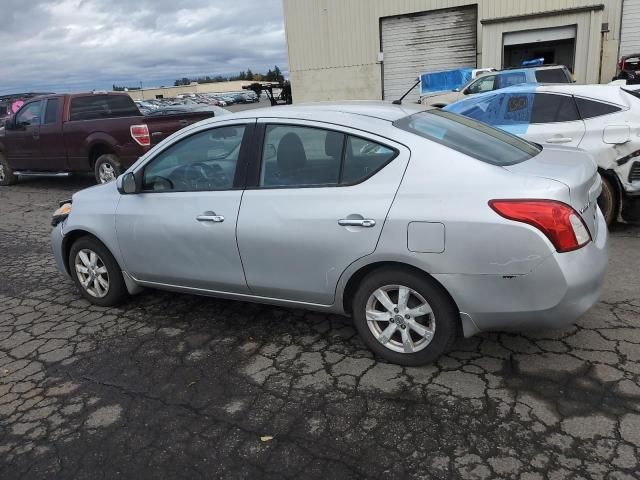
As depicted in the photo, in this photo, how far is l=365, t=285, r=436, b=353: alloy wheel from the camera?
3.27 metres

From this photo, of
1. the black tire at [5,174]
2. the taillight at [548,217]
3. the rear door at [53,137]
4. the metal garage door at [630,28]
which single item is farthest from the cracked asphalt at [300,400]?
the metal garage door at [630,28]

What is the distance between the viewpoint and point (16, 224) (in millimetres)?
8594

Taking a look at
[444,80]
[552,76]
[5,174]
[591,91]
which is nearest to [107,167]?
[5,174]

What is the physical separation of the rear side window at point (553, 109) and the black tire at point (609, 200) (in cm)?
83

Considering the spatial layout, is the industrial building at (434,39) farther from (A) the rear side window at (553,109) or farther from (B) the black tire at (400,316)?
(B) the black tire at (400,316)

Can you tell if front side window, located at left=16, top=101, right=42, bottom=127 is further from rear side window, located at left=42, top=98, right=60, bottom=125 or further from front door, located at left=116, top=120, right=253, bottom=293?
front door, located at left=116, top=120, right=253, bottom=293

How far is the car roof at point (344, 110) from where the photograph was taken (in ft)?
11.8

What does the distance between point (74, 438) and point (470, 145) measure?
2.84m

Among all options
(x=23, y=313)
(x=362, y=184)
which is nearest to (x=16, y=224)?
(x=23, y=313)

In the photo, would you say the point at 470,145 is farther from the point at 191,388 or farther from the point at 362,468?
the point at 191,388

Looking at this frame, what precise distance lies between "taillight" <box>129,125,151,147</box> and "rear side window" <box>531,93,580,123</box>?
6.17 metres

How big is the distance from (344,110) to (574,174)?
146 cm

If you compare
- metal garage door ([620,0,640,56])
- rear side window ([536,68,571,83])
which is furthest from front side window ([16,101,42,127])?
metal garage door ([620,0,640,56])

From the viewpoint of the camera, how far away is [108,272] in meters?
4.59
